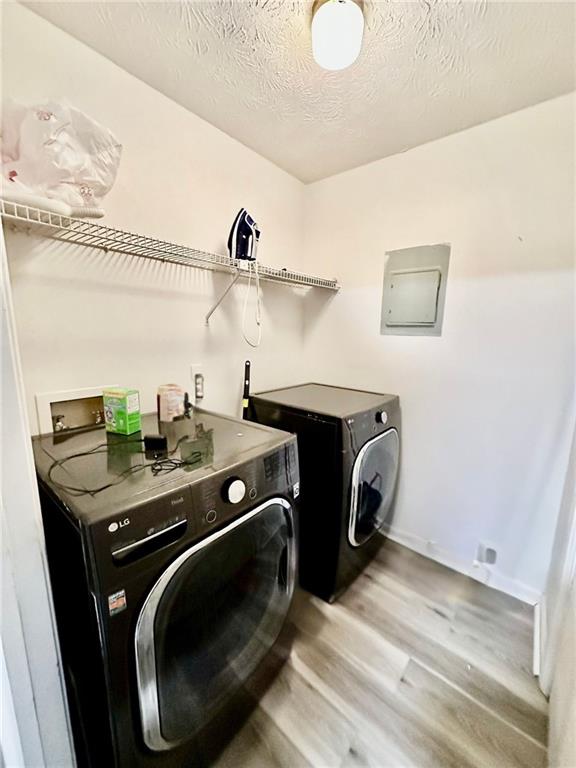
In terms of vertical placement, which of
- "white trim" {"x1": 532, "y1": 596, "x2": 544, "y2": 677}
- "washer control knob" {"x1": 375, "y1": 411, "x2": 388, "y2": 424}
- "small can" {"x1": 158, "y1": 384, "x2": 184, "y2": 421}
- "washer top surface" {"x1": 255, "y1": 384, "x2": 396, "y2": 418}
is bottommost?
"white trim" {"x1": 532, "y1": 596, "x2": 544, "y2": 677}

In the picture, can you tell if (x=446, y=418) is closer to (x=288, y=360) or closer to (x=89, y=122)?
(x=288, y=360)

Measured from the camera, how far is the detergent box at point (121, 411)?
3.79ft

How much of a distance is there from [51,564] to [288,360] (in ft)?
5.25

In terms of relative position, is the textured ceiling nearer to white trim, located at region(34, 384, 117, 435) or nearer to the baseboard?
white trim, located at region(34, 384, 117, 435)

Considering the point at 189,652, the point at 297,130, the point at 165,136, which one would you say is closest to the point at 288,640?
the point at 189,652

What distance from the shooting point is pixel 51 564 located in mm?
826

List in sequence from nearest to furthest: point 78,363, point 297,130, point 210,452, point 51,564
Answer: point 51,564
point 210,452
point 78,363
point 297,130

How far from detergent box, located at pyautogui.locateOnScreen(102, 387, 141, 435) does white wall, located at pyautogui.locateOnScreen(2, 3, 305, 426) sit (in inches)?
6.3

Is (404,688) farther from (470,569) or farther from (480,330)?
(480,330)

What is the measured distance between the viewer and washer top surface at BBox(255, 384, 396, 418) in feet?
4.98

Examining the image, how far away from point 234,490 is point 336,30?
1353 mm

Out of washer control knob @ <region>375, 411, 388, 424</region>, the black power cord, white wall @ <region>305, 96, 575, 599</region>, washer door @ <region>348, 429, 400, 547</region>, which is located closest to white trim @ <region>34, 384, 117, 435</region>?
the black power cord

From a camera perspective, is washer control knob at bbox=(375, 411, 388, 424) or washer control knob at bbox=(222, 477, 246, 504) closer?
washer control knob at bbox=(222, 477, 246, 504)

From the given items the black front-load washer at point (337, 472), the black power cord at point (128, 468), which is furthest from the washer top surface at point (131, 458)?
the black front-load washer at point (337, 472)
